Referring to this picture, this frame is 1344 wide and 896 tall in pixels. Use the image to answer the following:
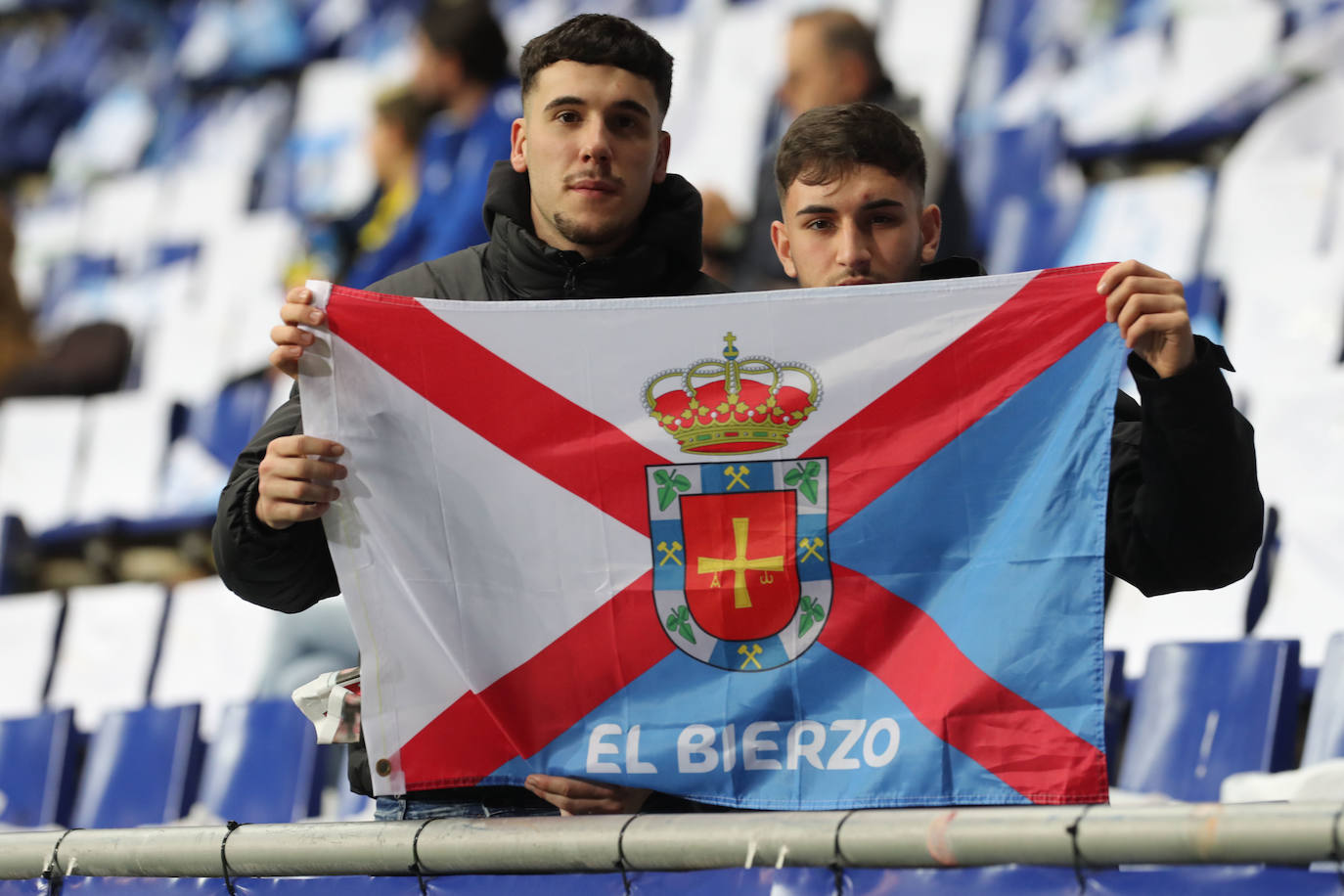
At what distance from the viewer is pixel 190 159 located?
11438 millimetres

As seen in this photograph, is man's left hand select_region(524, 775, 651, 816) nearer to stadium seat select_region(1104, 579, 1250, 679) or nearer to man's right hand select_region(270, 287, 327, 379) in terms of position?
man's right hand select_region(270, 287, 327, 379)

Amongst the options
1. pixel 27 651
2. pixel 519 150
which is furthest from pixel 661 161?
pixel 27 651

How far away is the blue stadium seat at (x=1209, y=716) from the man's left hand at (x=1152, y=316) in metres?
1.77

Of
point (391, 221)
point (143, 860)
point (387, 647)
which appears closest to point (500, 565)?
point (387, 647)

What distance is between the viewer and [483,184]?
720 centimetres

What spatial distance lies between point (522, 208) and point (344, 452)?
522 millimetres

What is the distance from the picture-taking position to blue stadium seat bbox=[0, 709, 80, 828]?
5.22m

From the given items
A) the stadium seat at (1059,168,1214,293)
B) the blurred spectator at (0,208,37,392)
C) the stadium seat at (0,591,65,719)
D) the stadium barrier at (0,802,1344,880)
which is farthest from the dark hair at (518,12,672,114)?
the blurred spectator at (0,208,37,392)

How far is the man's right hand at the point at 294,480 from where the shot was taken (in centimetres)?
216

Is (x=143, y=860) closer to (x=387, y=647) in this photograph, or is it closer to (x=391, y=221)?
(x=387, y=647)

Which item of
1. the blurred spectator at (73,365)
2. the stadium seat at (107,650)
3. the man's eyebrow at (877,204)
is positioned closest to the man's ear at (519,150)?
the man's eyebrow at (877,204)

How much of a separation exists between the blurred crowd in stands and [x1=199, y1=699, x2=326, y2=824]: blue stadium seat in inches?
18.2

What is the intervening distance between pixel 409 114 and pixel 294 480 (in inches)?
256

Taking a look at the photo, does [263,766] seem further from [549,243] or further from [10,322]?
[10,322]
